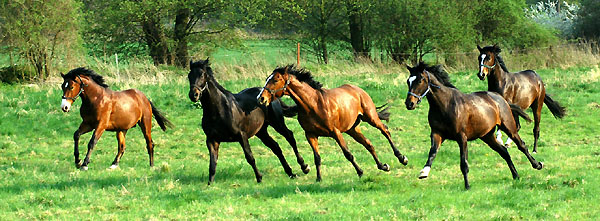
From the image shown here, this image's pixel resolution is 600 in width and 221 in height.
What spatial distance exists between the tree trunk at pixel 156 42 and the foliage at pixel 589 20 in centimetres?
2238

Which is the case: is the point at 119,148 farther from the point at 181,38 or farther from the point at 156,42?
the point at 181,38

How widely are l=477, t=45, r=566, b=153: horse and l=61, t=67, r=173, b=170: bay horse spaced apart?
6596mm

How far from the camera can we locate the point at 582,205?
318 inches

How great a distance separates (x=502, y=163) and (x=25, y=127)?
11.4 m

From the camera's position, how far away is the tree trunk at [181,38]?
30.1 m

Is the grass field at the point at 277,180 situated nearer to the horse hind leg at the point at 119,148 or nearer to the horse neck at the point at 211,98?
the horse hind leg at the point at 119,148

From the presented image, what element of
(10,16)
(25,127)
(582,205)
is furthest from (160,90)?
(582,205)

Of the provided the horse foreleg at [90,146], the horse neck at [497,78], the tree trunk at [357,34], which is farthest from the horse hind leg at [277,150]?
the tree trunk at [357,34]

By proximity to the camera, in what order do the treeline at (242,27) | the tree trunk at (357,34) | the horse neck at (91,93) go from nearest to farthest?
the horse neck at (91,93)
the treeline at (242,27)
the tree trunk at (357,34)

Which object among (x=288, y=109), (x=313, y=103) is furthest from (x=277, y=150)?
(x=313, y=103)

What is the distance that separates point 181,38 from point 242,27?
272 cm

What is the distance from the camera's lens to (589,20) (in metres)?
38.0

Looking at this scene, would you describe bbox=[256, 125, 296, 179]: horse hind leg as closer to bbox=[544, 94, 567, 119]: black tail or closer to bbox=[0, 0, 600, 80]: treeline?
bbox=[544, 94, 567, 119]: black tail

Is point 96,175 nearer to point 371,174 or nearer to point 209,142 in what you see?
point 209,142
